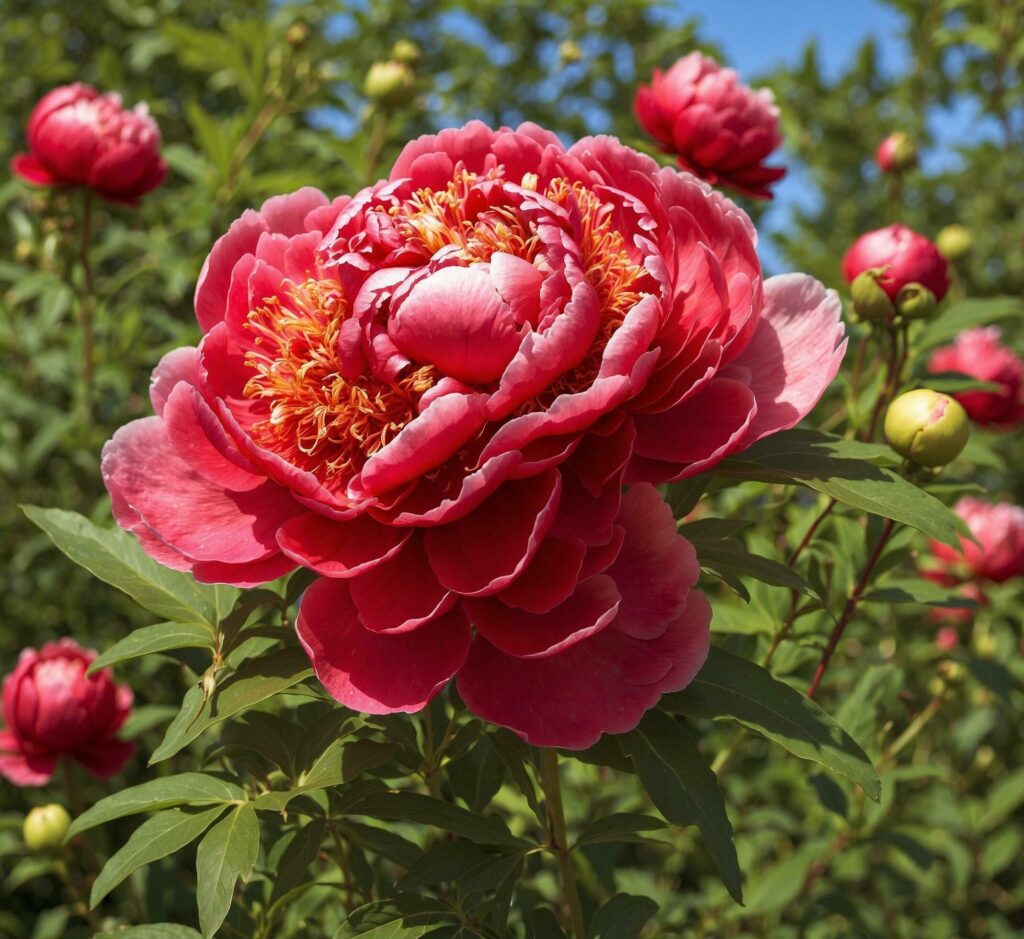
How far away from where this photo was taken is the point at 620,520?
2.81 feet

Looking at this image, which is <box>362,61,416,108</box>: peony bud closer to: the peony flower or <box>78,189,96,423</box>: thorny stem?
<box>78,189,96,423</box>: thorny stem

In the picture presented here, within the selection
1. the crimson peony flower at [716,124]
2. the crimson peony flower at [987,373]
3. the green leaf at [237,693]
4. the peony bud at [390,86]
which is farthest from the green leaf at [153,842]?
the peony bud at [390,86]

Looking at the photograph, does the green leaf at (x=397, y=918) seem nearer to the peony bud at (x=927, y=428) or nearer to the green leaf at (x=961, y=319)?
the peony bud at (x=927, y=428)

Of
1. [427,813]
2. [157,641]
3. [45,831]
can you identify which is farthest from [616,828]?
[45,831]

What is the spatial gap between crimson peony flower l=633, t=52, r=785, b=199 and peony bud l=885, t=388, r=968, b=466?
610 millimetres

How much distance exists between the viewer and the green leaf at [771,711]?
856 mm

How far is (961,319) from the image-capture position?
178cm

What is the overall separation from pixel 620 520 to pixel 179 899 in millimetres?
1245

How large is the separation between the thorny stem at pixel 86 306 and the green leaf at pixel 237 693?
142cm

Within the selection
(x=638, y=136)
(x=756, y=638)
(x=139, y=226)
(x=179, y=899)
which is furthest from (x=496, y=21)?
(x=179, y=899)

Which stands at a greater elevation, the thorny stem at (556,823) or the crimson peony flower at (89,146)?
the crimson peony flower at (89,146)

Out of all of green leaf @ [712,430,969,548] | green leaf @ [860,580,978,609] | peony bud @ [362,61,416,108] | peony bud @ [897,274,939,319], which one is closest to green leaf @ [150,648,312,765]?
green leaf @ [712,430,969,548]

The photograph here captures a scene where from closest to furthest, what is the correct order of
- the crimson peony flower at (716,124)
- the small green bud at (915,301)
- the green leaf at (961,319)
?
the small green bud at (915,301) → the crimson peony flower at (716,124) → the green leaf at (961,319)

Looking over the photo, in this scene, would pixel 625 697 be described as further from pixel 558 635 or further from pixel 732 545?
pixel 732 545
